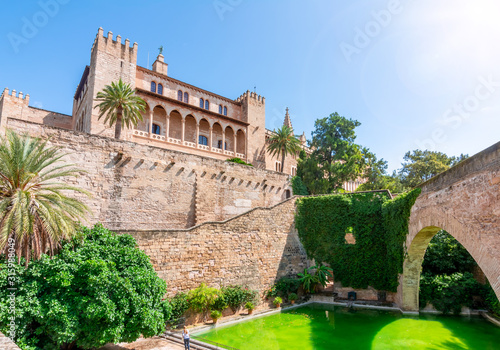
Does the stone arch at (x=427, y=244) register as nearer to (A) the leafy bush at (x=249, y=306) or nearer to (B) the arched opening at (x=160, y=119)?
(A) the leafy bush at (x=249, y=306)

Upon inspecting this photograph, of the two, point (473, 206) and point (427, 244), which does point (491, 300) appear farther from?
point (473, 206)

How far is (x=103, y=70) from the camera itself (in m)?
25.6

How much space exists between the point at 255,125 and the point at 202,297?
25.1 metres

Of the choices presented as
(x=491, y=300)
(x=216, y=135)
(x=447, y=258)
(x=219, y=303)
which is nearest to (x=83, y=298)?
(x=219, y=303)

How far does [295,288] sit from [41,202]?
50.7 feet

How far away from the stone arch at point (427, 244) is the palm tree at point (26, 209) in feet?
41.7

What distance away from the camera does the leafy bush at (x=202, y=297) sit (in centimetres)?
1449

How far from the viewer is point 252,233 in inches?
741

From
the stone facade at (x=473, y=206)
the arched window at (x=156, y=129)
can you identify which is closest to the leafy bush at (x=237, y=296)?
the stone facade at (x=473, y=206)

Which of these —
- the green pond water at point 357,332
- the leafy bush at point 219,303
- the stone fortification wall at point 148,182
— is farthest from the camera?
the stone fortification wall at point 148,182

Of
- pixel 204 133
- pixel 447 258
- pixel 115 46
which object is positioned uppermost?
pixel 115 46

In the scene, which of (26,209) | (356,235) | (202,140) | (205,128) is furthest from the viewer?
(205,128)

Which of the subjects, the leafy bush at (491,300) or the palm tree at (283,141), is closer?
the leafy bush at (491,300)

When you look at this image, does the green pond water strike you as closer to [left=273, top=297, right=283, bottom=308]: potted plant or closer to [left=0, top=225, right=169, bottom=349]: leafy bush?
[left=273, top=297, right=283, bottom=308]: potted plant
